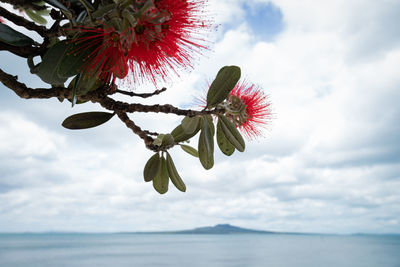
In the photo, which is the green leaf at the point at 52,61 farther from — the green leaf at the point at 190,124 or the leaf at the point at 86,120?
the green leaf at the point at 190,124

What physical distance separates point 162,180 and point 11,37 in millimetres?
666

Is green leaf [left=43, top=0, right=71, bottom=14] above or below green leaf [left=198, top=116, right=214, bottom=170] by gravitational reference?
above

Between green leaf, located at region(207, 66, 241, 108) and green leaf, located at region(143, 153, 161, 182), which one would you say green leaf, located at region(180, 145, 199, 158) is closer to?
green leaf, located at region(143, 153, 161, 182)

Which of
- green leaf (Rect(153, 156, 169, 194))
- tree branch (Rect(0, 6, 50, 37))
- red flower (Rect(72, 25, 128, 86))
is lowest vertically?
green leaf (Rect(153, 156, 169, 194))

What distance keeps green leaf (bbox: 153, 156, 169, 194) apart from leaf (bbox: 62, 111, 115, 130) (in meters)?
0.28

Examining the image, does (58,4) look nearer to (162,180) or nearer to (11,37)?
(11,37)

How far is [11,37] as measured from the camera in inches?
32.4

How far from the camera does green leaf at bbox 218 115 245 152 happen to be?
1022 millimetres

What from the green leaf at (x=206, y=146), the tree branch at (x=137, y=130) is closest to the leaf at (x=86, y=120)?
the tree branch at (x=137, y=130)

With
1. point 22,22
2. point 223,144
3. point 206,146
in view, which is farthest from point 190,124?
point 22,22

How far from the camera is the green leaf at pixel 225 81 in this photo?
98 cm

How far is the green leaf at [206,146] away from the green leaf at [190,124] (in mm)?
25

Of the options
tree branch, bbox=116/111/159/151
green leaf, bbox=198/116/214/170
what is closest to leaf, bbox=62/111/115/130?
tree branch, bbox=116/111/159/151

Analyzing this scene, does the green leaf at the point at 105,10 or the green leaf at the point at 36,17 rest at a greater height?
the green leaf at the point at 36,17
